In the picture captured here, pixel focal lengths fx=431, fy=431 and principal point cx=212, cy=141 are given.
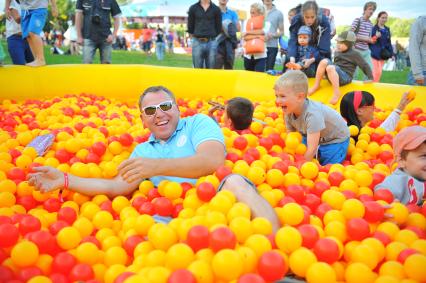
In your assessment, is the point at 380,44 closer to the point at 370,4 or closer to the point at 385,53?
the point at 385,53

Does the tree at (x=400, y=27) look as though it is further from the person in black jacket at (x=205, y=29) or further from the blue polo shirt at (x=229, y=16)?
the person in black jacket at (x=205, y=29)

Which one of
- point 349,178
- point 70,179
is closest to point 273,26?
point 349,178

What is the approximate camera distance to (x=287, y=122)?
Result: 11.5ft

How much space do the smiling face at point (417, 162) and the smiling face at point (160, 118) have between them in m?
1.29

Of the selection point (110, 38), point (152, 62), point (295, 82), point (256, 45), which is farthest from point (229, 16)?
point (152, 62)

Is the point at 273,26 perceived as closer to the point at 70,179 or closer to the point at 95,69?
the point at 95,69

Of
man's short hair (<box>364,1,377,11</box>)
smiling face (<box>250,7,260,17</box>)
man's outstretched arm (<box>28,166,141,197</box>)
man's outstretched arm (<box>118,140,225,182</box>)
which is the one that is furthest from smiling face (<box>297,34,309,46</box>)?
man's outstretched arm (<box>28,166,141,197</box>)

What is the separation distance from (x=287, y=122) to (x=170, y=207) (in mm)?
1604

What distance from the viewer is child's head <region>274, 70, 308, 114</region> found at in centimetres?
311

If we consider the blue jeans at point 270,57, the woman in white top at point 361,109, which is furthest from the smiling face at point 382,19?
the woman in white top at point 361,109

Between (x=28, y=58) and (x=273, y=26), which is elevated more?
(x=273, y=26)

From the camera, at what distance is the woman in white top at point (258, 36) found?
653 cm

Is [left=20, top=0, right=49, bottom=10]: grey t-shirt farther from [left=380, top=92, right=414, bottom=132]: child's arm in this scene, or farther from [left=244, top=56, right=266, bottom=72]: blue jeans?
[left=380, top=92, right=414, bottom=132]: child's arm

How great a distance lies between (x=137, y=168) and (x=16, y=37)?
442 cm
